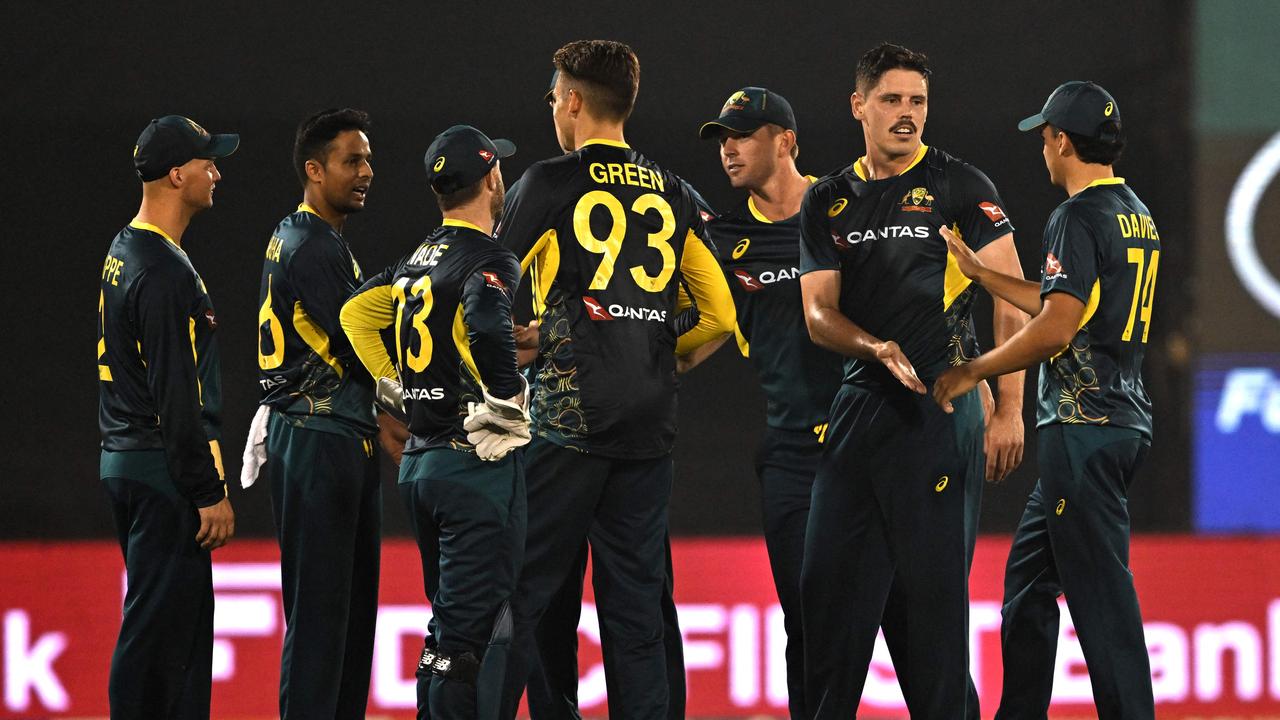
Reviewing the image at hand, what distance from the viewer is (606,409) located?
11.6 ft

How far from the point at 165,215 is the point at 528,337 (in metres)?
1.07

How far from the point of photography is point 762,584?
6055mm

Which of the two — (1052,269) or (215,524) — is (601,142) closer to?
(1052,269)

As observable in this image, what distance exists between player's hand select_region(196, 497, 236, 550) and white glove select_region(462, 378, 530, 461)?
778 millimetres

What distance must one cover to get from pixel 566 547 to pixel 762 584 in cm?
265

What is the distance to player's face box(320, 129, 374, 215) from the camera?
4.15 metres

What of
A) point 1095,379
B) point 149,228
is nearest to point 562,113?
point 149,228

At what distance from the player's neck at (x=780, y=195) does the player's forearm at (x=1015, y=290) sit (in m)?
0.86

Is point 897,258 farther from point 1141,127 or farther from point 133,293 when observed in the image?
point 1141,127

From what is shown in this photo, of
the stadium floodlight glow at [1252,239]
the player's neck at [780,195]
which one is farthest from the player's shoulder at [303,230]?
the stadium floodlight glow at [1252,239]

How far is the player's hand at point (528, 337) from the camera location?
3.67 meters

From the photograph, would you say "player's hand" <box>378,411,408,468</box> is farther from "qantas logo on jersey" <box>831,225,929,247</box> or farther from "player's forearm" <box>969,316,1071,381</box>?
"player's forearm" <box>969,316,1071,381</box>

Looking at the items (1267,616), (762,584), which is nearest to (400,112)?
(762,584)

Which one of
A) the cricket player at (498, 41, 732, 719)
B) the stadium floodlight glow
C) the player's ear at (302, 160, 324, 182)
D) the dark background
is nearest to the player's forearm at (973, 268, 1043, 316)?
the cricket player at (498, 41, 732, 719)
